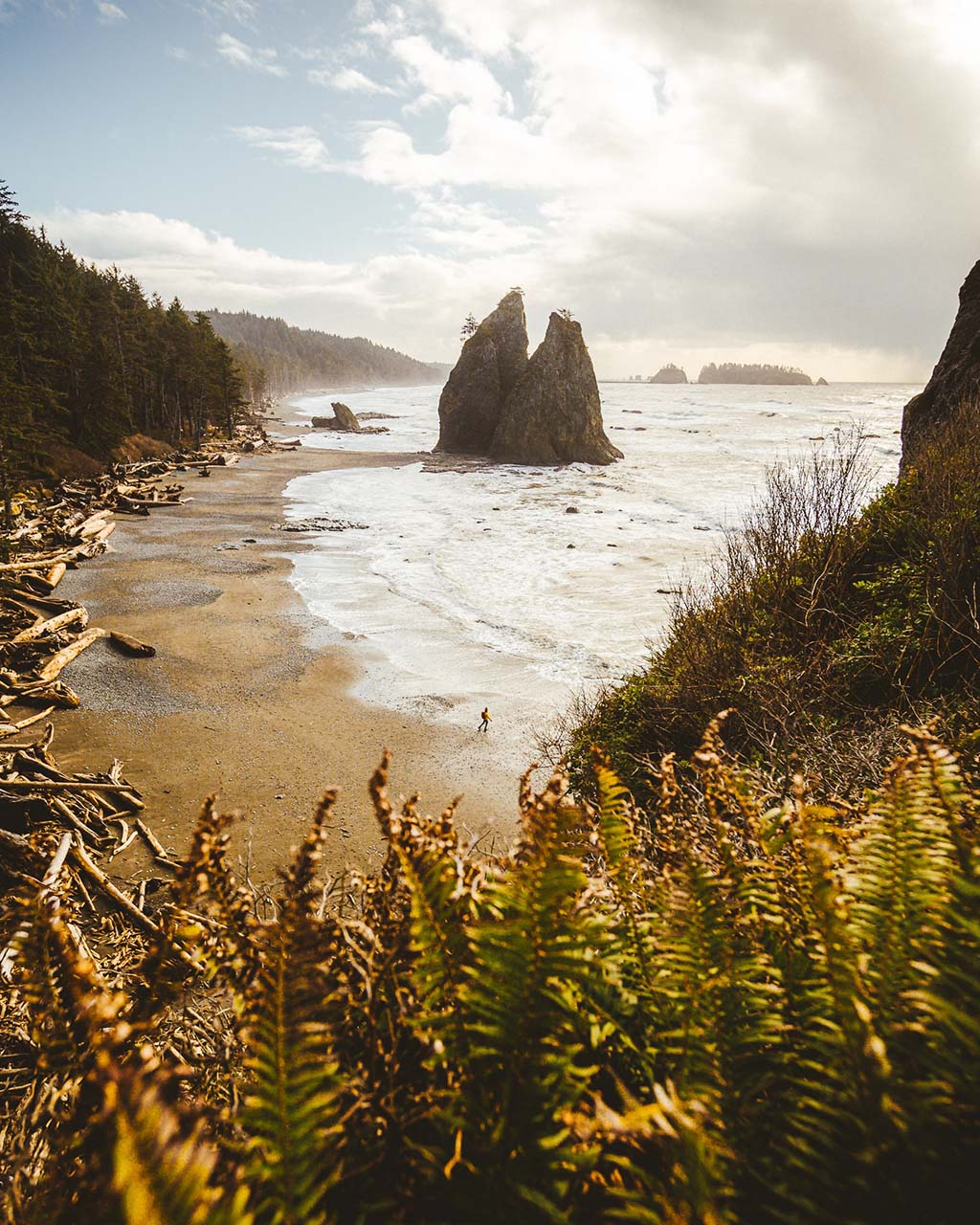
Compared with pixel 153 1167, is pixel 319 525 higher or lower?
lower

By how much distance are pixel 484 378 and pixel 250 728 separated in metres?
46.1

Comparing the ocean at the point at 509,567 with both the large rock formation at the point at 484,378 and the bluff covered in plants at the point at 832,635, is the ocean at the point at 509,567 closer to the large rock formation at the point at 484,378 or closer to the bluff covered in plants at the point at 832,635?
the bluff covered in plants at the point at 832,635

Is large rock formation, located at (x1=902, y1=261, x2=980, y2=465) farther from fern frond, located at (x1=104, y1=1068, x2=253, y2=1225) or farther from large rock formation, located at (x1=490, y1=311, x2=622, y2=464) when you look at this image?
large rock formation, located at (x1=490, y1=311, x2=622, y2=464)

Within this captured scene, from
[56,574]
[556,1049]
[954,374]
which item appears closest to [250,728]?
[556,1049]

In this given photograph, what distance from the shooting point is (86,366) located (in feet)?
128

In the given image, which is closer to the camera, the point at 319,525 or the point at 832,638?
the point at 832,638

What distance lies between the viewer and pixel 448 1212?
0.82 meters

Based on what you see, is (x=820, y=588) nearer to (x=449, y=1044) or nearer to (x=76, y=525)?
(x=449, y=1044)

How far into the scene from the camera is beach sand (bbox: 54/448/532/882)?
24.1ft

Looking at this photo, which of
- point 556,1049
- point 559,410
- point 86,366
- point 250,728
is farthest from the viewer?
point 559,410

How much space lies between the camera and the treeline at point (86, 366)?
100.0 feet

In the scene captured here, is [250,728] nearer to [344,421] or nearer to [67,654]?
[67,654]

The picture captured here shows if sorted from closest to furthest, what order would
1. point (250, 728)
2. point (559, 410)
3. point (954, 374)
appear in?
1. point (250, 728)
2. point (954, 374)
3. point (559, 410)

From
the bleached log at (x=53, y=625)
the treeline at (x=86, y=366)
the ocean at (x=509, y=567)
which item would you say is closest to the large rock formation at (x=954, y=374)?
the ocean at (x=509, y=567)
